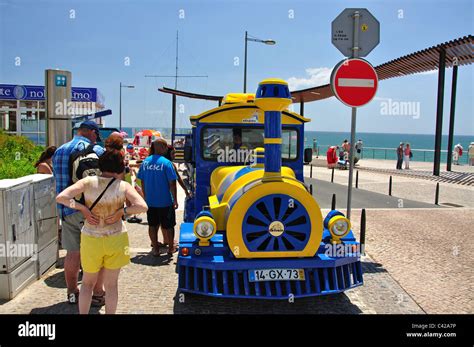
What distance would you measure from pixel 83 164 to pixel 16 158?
20.2ft

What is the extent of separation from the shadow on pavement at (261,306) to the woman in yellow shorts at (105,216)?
42.0 inches

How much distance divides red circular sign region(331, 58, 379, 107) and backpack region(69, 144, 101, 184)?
3.11 m

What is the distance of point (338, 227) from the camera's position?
15.4ft

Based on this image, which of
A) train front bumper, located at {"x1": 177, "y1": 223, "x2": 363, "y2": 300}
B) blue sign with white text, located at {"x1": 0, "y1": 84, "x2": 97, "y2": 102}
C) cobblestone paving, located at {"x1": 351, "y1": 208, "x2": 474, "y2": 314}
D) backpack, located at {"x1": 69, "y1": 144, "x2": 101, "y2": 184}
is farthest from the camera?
blue sign with white text, located at {"x1": 0, "y1": 84, "x2": 97, "y2": 102}

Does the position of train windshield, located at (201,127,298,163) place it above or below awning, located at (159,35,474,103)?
below

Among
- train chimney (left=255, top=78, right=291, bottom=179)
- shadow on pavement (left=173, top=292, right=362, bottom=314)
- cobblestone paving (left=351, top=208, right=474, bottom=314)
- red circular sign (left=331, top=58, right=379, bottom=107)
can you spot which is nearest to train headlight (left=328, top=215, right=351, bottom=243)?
shadow on pavement (left=173, top=292, right=362, bottom=314)

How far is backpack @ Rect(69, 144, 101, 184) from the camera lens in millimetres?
4539

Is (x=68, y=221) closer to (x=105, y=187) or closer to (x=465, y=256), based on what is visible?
(x=105, y=187)

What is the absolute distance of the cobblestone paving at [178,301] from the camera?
4582 mm

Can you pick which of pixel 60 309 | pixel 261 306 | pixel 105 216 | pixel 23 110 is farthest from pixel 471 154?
pixel 23 110

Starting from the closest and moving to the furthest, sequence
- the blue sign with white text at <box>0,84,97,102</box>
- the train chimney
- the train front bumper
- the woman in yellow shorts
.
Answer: the woman in yellow shorts → the train front bumper → the train chimney → the blue sign with white text at <box>0,84,97,102</box>

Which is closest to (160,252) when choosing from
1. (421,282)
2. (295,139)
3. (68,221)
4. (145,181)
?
(145,181)

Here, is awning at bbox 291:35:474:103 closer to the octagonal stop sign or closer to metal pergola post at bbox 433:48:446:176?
metal pergola post at bbox 433:48:446:176
